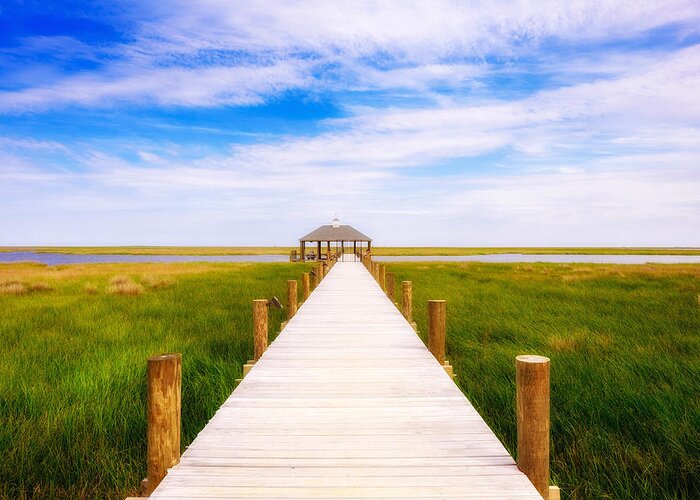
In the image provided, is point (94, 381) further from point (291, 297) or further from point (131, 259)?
point (131, 259)

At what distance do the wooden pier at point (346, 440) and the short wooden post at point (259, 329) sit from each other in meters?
0.16

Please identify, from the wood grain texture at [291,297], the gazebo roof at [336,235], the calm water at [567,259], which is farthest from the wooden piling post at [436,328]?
the calm water at [567,259]

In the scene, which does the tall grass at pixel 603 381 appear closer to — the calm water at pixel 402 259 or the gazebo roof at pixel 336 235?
the gazebo roof at pixel 336 235

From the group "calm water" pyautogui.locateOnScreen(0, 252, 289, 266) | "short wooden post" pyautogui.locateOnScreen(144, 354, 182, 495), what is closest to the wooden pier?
"short wooden post" pyautogui.locateOnScreen(144, 354, 182, 495)

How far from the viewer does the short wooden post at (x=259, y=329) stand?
18.1ft

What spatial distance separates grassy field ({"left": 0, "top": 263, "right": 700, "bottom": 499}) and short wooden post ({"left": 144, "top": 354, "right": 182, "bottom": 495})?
4.41 ft

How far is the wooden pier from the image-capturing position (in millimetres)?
2479

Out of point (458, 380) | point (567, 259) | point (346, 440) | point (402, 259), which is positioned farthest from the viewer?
point (567, 259)

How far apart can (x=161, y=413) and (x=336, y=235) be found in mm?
31191

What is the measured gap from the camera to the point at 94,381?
18.1ft

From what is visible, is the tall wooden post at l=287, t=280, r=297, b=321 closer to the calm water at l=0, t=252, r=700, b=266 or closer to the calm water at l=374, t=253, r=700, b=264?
the calm water at l=0, t=252, r=700, b=266

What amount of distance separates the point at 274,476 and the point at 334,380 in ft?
6.40

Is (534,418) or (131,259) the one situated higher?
(534,418)

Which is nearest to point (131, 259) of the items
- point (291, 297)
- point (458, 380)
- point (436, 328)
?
point (291, 297)
